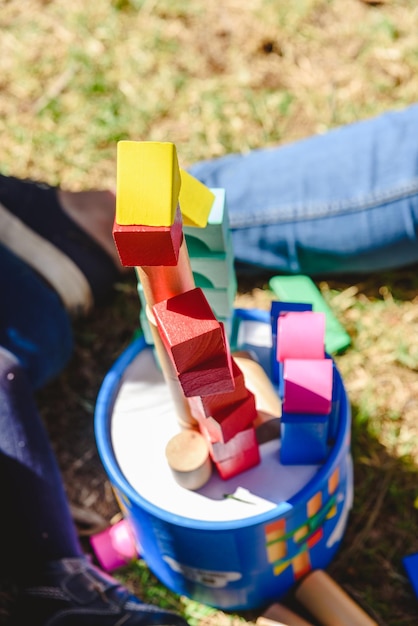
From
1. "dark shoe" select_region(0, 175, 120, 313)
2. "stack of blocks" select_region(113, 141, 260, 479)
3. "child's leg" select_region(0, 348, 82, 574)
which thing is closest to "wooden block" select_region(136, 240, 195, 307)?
"stack of blocks" select_region(113, 141, 260, 479)

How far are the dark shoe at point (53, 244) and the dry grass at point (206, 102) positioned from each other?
0.08 meters

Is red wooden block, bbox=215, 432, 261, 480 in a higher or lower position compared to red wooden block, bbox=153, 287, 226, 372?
lower

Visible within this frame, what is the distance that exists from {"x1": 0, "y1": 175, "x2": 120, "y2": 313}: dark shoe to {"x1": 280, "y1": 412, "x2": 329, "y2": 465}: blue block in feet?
2.15

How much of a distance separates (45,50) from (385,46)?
3.05 ft

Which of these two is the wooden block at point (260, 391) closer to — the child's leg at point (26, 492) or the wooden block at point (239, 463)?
the wooden block at point (239, 463)

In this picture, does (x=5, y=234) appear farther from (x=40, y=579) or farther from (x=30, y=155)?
(x=40, y=579)

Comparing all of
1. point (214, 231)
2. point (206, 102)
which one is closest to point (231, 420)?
point (214, 231)

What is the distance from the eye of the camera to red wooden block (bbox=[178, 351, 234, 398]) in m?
0.81

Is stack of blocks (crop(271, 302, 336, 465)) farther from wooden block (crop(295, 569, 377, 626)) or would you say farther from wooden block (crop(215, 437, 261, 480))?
wooden block (crop(295, 569, 377, 626))

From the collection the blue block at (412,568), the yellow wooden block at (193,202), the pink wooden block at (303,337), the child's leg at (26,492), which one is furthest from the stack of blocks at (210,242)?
the blue block at (412,568)

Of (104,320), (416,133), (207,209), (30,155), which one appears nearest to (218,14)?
(30,155)

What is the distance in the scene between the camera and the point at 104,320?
1578mm

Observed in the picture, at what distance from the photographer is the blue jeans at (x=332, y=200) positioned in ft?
4.62

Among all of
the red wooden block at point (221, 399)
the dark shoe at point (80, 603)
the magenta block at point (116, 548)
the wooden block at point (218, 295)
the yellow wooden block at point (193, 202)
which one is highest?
the yellow wooden block at point (193, 202)
